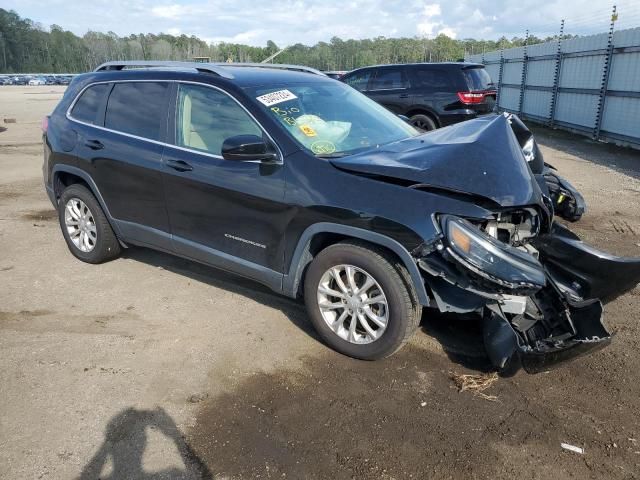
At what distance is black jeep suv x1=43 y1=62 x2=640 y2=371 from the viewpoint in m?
3.15

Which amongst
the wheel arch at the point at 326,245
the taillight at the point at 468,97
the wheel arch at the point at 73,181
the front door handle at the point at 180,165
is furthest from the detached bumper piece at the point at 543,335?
the taillight at the point at 468,97

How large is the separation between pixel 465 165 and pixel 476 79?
28.9 ft

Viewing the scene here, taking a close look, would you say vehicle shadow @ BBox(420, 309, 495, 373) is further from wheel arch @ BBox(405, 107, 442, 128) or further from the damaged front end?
wheel arch @ BBox(405, 107, 442, 128)

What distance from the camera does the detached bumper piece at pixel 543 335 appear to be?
294 cm

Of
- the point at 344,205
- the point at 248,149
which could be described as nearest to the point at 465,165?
the point at 344,205

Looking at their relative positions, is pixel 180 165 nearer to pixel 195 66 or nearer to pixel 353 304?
pixel 195 66

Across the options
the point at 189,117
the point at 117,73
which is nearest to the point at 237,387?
the point at 189,117

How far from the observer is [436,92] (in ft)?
37.3

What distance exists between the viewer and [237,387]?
3334 mm

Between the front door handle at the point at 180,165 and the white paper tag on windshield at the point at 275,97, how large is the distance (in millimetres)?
765

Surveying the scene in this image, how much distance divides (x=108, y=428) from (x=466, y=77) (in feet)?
33.6

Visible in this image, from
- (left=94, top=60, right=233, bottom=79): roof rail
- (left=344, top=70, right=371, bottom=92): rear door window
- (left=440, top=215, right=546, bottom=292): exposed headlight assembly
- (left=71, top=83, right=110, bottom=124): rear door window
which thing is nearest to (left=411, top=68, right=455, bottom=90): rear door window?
(left=344, top=70, right=371, bottom=92): rear door window

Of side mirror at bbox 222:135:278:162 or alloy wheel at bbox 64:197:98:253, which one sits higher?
side mirror at bbox 222:135:278:162

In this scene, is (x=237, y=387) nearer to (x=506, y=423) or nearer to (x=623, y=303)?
(x=506, y=423)
